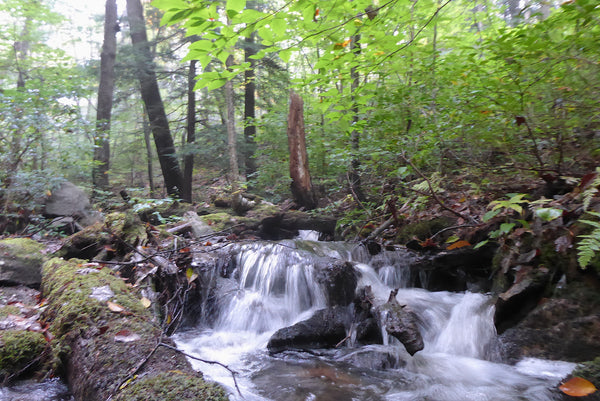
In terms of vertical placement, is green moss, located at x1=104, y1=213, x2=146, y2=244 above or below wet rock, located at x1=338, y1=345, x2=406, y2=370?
above

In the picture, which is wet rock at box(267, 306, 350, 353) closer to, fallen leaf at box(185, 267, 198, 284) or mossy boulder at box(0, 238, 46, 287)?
fallen leaf at box(185, 267, 198, 284)

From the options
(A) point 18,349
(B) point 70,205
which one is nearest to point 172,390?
(A) point 18,349

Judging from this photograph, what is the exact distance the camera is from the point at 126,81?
12375 mm

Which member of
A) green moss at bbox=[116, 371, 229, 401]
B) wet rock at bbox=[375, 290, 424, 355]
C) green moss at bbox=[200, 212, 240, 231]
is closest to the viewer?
green moss at bbox=[116, 371, 229, 401]

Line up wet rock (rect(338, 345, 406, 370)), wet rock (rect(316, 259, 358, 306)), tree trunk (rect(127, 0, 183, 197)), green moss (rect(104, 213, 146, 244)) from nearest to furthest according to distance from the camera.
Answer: wet rock (rect(338, 345, 406, 370)), wet rock (rect(316, 259, 358, 306)), green moss (rect(104, 213, 146, 244)), tree trunk (rect(127, 0, 183, 197))

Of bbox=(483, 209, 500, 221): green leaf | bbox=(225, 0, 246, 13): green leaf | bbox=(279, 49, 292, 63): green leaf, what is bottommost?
bbox=(483, 209, 500, 221): green leaf

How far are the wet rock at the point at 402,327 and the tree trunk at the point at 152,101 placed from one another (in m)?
9.49

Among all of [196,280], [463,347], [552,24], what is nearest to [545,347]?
[463,347]

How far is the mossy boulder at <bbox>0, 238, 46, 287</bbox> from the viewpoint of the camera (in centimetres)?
451

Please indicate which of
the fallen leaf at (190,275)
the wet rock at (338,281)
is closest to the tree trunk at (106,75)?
the fallen leaf at (190,275)

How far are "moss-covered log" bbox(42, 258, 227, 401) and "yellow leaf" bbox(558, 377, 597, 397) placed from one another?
2337 mm

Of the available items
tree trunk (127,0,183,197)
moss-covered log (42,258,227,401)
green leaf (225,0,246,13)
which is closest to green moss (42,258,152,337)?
moss-covered log (42,258,227,401)

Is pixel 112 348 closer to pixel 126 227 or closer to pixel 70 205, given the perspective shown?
pixel 126 227

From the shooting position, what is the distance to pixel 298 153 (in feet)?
28.5
